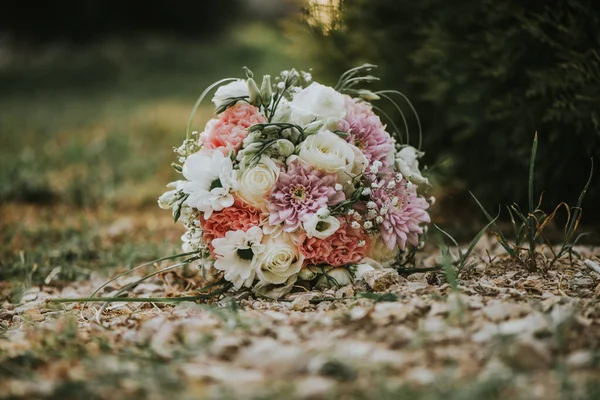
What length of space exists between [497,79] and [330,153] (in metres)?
1.79

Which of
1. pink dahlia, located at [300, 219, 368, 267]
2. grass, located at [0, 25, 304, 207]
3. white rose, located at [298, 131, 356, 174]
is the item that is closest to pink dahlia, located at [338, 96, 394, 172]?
white rose, located at [298, 131, 356, 174]

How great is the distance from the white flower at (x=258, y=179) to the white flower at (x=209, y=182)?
4 centimetres

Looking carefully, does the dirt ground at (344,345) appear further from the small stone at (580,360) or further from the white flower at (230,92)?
the white flower at (230,92)

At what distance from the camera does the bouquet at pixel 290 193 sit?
2.41 m

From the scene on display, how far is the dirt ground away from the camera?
4.96 ft

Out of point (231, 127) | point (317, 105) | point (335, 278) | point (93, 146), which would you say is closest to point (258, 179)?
point (231, 127)

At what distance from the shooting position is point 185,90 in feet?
38.2

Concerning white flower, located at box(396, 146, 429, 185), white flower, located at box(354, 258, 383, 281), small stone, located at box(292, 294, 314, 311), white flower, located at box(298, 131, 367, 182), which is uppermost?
white flower, located at box(298, 131, 367, 182)

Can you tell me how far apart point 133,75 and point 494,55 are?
1021 centimetres

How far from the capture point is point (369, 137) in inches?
101

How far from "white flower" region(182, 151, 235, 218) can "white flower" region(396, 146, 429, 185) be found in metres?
0.69

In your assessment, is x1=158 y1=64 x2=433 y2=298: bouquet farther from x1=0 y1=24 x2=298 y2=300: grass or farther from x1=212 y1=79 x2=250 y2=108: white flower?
x1=0 y1=24 x2=298 y2=300: grass

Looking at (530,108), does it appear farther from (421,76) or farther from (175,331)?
(175,331)

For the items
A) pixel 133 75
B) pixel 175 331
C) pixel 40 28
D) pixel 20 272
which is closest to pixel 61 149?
pixel 20 272
